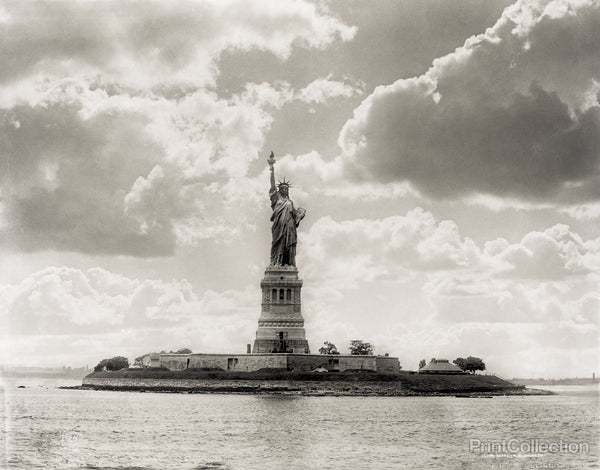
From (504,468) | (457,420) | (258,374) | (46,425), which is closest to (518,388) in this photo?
(258,374)

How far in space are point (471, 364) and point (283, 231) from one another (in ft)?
132

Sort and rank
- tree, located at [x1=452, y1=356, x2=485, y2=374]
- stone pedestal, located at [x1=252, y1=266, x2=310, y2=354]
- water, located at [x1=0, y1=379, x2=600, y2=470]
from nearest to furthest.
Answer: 1. water, located at [x1=0, y1=379, x2=600, y2=470]
2. stone pedestal, located at [x1=252, y1=266, x2=310, y2=354]
3. tree, located at [x1=452, y1=356, x2=485, y2=374]

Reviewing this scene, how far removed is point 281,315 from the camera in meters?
119

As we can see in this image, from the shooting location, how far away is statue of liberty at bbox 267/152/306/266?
404 feet

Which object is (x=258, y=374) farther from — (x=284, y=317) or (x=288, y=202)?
(x=288, y=202)

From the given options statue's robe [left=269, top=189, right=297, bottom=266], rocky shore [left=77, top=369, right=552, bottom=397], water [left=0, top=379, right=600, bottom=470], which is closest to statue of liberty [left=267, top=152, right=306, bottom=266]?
statue's robe [left=269, top=189, right=297, bottom=266]

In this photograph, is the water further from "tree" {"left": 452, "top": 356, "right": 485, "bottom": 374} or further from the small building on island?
"tree" {"left": 452, "top": 356, "right": 485, "bottom": 374}

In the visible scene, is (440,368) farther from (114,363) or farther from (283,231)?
(114,363)

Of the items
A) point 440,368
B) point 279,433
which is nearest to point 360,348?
point 440,368

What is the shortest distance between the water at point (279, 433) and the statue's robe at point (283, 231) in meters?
32.1

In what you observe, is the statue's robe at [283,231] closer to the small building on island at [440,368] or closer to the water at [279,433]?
the small building on island at [440,368]

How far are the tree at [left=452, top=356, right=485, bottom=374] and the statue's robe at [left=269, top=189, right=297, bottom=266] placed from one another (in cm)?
3649

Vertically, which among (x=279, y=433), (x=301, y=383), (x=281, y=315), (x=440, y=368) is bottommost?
(x=279, y=433)

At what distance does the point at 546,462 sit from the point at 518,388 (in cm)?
9134
